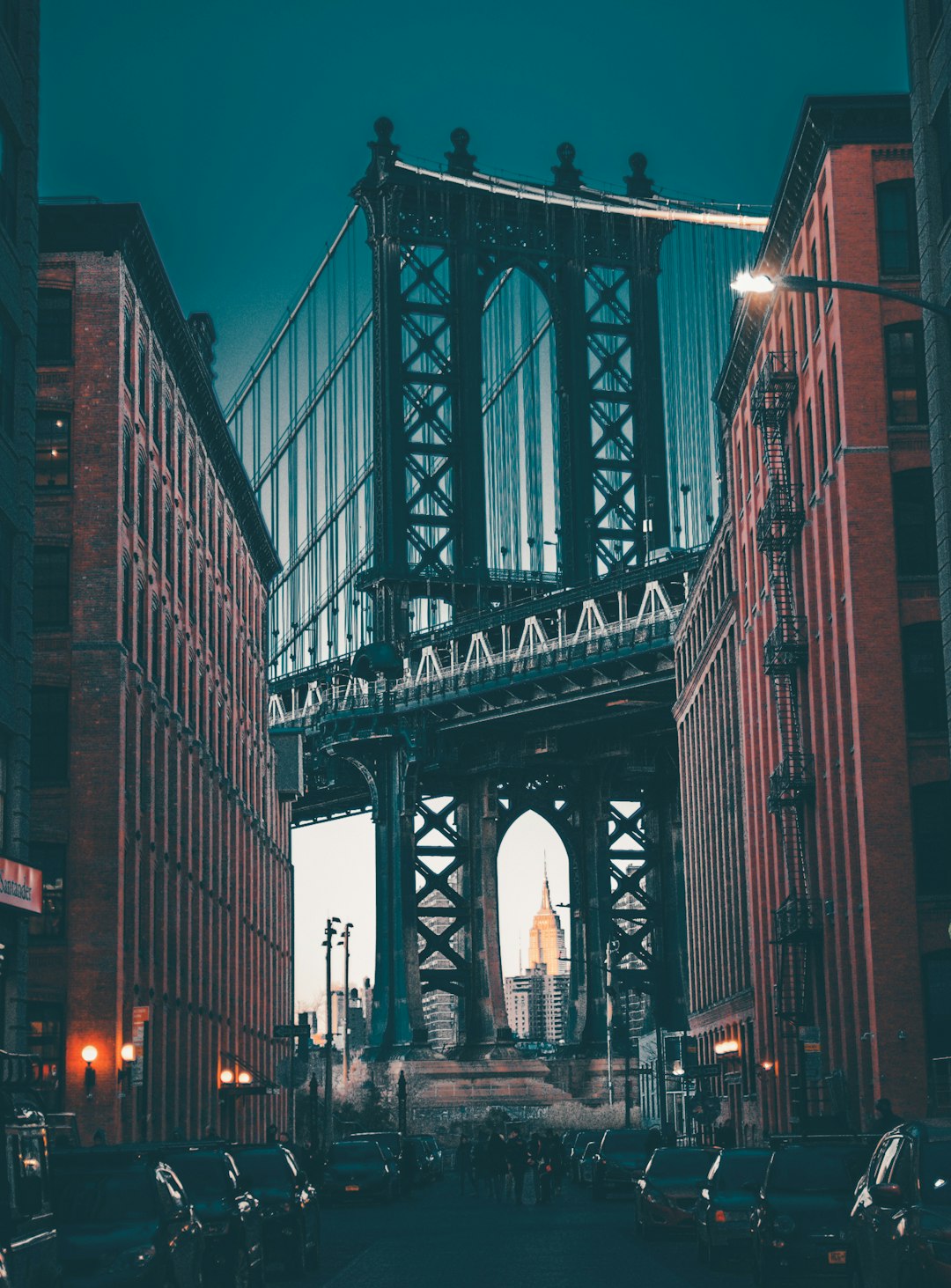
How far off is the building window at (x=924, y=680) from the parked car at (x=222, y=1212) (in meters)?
26.0

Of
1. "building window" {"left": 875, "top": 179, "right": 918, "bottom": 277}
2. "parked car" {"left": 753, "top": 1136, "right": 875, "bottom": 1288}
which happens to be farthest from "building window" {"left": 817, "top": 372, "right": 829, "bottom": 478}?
"parked car" {"left": 753, "top": 1136, "right": 875, "bottom": 1288}

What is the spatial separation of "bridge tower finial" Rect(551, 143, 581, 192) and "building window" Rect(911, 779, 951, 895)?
76557 millimetres

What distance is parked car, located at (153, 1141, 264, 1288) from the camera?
20.5 m

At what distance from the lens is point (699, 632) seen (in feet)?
282

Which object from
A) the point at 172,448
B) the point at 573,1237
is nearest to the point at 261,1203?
the point at 573,1237

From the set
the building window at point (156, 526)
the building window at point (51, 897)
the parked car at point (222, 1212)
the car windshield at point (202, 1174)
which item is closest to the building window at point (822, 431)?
the building window at point (156, 526)

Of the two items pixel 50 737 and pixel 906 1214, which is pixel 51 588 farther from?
pixel 906 1214

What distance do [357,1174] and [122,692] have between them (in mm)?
13307

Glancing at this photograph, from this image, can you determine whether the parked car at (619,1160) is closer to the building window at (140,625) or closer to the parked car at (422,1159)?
the parked car at (422,1159)

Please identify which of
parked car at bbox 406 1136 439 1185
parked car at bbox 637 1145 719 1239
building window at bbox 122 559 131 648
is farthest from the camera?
parked car at bbox 406 1136 439 1185

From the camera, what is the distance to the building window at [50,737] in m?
50.8

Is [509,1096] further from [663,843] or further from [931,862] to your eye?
[931,862]

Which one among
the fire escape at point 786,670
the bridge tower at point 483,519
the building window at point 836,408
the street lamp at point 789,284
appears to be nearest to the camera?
the street lamp at point 789,284

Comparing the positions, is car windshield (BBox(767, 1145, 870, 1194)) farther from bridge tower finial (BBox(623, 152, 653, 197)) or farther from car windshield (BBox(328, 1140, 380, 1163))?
bridge tower finial (BBox(623, 152, 653, 197))
